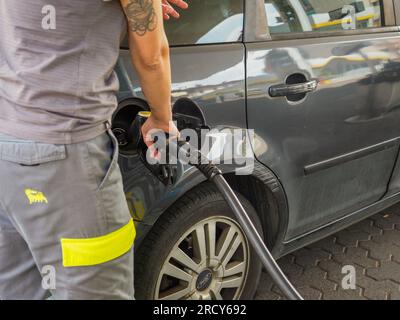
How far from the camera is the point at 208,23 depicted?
191cm

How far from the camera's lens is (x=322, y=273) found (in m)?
2.64

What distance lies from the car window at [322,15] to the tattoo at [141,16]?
951 mm

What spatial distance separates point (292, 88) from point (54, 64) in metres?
1.11

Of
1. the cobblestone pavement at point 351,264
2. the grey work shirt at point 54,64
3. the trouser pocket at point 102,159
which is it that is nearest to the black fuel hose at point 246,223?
the trouser pocket at point 102,159

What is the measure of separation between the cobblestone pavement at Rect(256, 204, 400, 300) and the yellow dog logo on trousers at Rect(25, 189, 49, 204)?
1550mm

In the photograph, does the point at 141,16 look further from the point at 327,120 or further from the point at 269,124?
the point at 327,120

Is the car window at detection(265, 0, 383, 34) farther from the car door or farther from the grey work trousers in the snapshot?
the grey work trousers

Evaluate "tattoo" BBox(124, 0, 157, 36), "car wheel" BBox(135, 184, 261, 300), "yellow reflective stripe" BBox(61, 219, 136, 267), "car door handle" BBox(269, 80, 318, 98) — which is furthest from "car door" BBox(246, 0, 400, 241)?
"yellow reflective stripe" BBox(61, 219, 136, 267)

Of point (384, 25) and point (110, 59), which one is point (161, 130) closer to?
point (110, 59)

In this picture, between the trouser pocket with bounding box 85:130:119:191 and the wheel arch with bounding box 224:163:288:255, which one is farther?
the wheel arch with bounding box 224:163:288:255

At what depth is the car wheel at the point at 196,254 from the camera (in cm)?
180

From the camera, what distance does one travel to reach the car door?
197 centimetres
